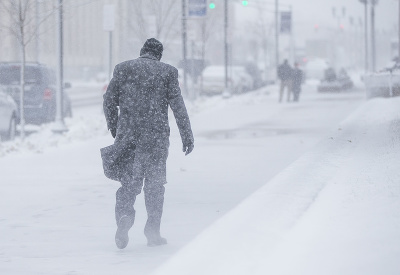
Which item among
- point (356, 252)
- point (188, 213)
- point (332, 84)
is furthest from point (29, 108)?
point (332, 84)

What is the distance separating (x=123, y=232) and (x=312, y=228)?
157cm

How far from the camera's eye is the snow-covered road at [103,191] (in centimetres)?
795

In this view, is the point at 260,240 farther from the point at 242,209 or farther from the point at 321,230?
the point at 242,209

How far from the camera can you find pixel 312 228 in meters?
8.33

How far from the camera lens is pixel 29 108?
23.6m

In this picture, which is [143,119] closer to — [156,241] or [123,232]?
[123,232]

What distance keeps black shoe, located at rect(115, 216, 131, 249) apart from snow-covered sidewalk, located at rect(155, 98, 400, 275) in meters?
0.57

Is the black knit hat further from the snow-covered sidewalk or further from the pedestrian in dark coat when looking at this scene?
the snow-covered sidewalk

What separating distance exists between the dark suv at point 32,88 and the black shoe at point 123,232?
51.0 feet

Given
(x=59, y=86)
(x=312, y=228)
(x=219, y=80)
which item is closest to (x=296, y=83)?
(x=219, y=80)

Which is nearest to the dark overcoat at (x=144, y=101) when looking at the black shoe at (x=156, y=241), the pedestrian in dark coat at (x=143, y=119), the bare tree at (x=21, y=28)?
the pedestrian in dark coat at (x=143, y=119)

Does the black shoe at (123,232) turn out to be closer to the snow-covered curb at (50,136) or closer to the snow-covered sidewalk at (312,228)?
the snow-covered sidewalk at (312,228)

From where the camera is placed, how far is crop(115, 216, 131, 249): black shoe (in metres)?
7.95

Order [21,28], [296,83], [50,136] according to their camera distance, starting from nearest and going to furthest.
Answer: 1. [21,28]
2. [50,136]
3. [296,83]
